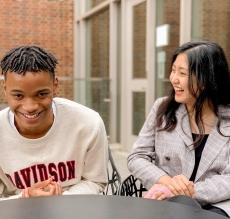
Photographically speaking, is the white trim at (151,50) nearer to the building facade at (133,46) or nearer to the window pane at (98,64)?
the building facade at (133,46)

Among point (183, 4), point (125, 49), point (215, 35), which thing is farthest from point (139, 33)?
point (215, 35)

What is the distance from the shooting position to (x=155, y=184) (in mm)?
1751

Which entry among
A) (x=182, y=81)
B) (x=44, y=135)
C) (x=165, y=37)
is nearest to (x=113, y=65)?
(x=165, y=37)

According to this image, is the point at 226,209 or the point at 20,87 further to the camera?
the point at 226,209

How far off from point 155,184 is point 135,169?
17 centimetres

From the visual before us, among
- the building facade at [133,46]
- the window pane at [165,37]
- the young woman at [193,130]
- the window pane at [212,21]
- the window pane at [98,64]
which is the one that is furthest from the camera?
the window pane at [98,64]

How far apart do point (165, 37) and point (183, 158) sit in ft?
10.7

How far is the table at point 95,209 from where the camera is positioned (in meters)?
1.08

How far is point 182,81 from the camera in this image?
1.84 m

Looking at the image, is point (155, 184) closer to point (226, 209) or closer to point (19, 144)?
point (226, 209)

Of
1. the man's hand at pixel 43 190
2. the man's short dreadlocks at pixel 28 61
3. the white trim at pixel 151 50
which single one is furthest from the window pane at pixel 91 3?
the man's hand at pixel 43 190

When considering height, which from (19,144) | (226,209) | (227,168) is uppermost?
(19,144)

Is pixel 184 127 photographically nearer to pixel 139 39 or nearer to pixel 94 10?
pixel 139 39

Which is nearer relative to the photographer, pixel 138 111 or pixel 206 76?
pixel 206 76
